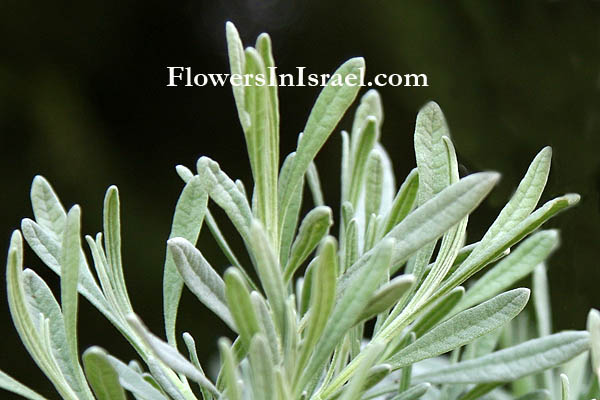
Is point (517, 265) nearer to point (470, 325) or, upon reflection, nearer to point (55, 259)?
point (470, 325)

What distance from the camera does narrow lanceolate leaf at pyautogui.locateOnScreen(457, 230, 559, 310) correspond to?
247mm

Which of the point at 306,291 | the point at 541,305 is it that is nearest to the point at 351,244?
the point at 306,291

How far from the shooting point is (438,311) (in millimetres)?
A: 245

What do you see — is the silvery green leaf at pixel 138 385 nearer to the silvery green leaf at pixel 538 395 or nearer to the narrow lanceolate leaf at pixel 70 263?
the narrow lanceolate leaf at pixel 70 263

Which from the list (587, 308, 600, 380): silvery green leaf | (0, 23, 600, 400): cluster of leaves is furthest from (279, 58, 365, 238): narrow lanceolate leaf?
(587, 308, 600, 380): silvery green leaf

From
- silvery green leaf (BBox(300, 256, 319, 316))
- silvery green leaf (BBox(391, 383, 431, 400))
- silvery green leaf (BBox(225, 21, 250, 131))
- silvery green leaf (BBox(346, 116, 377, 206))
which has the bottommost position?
silvery green leaf (BBox(391, 383, 431, 400))

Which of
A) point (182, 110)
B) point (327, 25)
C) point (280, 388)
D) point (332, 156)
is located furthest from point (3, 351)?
point (280, 388)

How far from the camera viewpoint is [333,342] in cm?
18

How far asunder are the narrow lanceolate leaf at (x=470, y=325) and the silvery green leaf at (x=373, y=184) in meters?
0.07

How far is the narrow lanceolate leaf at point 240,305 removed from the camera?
0.55 feet

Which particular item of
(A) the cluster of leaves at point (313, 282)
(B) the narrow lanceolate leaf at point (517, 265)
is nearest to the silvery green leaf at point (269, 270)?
(A) the cluster of leaves at point (313, 282)

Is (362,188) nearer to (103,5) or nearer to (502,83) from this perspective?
(502,83)

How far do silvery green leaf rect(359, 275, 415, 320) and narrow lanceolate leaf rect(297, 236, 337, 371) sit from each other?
10mm

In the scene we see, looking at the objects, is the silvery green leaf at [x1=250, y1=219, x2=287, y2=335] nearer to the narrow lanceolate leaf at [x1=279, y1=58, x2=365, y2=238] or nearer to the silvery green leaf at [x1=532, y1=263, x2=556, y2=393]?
the narrow lanceolate leaf at [x1=279, y1=58, x2=365, y2=238]
